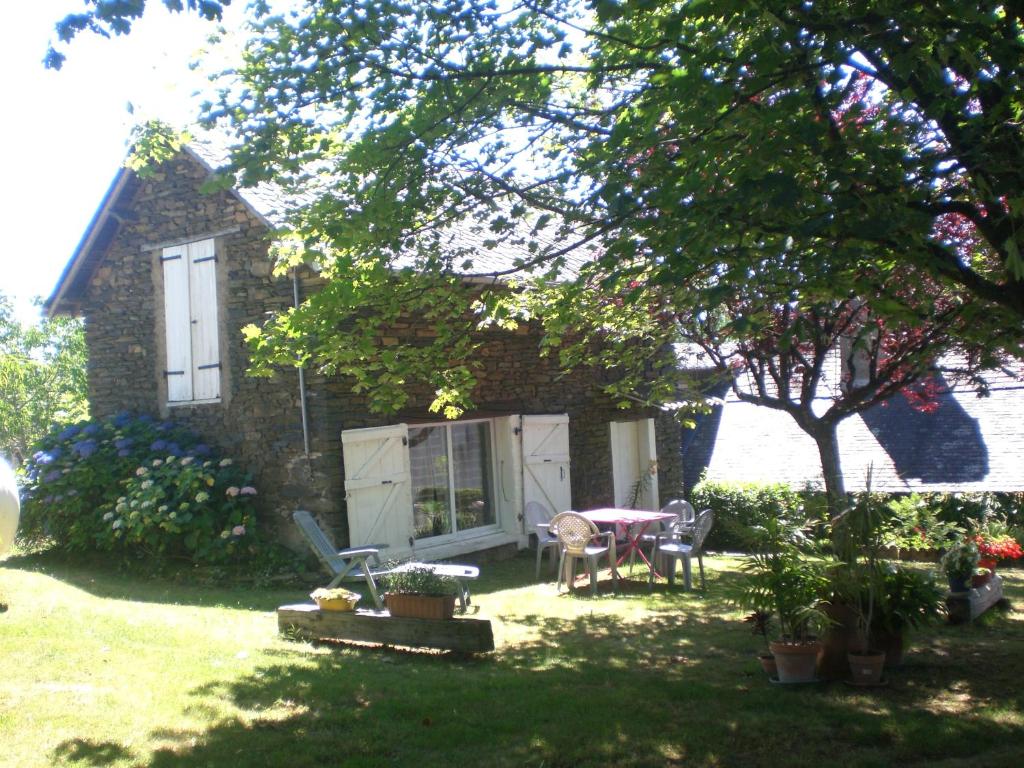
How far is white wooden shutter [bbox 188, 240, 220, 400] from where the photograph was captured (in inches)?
462

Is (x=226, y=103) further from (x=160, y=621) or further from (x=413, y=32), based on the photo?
(x=160, y=621)

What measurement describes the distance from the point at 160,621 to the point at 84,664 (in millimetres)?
1571

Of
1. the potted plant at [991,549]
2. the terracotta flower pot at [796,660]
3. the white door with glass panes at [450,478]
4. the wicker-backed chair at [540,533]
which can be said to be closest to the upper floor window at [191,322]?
the white door with glass panes at [450,478]

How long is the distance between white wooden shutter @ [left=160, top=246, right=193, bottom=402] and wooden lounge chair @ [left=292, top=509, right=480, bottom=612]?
2667 mm

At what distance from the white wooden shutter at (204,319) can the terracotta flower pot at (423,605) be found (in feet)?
18.1

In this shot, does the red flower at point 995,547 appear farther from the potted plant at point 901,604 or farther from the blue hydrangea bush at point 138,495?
the blue hydrangea bush at point 138,495

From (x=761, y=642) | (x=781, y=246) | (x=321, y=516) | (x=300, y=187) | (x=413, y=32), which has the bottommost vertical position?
(x=761, y=642)

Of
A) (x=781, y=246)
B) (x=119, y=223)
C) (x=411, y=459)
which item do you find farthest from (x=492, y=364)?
(x=781, y=246)

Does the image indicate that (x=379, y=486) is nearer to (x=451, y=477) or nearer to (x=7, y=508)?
(x=451, y=477)

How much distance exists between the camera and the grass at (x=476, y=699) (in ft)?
15.6

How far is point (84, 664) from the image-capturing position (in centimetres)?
631

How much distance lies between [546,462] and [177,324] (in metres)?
5.04

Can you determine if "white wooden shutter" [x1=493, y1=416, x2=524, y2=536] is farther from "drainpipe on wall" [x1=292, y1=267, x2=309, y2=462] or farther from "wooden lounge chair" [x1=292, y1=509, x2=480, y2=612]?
"drainpipe on wall" [x1=292, y1=267, x2=309, y2=462]

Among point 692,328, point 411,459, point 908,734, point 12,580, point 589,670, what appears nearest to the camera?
point 908,734
